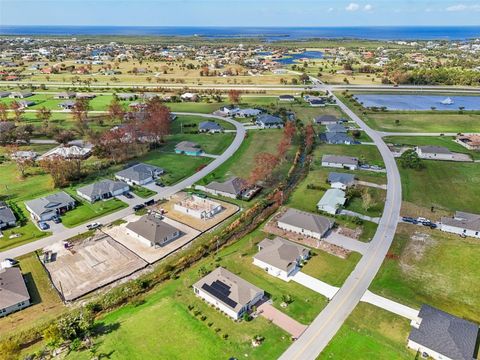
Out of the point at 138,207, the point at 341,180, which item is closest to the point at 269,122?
the point at 341,180

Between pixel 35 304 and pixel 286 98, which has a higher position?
pixel 286 98

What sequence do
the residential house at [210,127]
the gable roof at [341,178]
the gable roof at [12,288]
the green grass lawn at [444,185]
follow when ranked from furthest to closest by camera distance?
1. the residential house at [210,127]
2. the gable roof at [341,178]
3. the green grass lawn at [444,185]
4. the gable roof at [12,288]

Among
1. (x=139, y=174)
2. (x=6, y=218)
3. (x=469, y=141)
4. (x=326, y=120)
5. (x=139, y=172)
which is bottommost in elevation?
(x=6, y=218)

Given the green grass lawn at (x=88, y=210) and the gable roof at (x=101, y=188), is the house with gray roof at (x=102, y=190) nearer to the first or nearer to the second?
the gable roof at (x=101, y=188)

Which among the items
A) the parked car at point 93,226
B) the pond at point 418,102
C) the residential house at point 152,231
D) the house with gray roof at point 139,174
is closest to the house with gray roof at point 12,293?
the parked car at point 93,226

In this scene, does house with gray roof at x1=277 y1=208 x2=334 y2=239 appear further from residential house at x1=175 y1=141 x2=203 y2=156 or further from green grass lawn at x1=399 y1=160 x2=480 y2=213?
residential house at x1=175 y1=141 x2=203 y2=156

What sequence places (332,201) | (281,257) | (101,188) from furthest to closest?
(101,188), (332,201), (281,257)

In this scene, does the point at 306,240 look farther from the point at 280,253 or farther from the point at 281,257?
the point at 281,257
